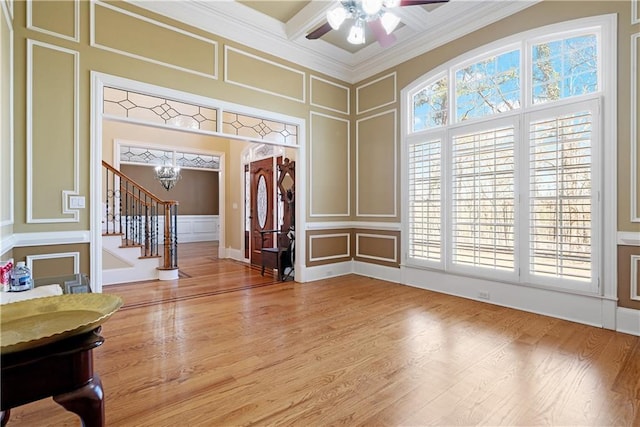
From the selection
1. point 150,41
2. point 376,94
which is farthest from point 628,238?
point 150,41

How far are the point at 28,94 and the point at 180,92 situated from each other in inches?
55.1

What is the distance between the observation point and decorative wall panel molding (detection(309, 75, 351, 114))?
206 inches

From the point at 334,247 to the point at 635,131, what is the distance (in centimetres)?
394

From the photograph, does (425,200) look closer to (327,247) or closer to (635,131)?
(327,247)

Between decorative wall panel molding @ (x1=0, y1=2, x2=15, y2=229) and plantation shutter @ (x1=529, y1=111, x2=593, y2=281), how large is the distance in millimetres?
4930

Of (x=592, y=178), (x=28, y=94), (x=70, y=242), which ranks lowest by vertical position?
(x=70, y=242)

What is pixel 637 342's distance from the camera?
2777mm

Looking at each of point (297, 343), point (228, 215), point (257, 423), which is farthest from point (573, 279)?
point (228, 215)

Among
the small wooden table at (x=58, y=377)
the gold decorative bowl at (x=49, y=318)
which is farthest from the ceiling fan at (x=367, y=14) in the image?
the small wooden table at (x=58, y=377)

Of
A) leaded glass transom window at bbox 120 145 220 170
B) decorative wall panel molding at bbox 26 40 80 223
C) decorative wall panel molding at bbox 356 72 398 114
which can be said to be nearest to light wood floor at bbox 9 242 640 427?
decorative wall panel molding at bbox 26 40 80 223

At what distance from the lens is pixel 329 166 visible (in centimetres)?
548

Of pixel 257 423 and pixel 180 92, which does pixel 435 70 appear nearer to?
pixel 180 92

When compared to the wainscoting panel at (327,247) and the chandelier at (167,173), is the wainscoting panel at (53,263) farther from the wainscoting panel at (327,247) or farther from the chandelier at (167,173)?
the chandelier at (167,173)

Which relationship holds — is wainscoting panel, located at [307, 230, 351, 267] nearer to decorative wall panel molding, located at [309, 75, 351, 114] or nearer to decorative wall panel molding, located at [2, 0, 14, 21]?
decorative wall panel molding, located at [309, 75, 351, 114]
